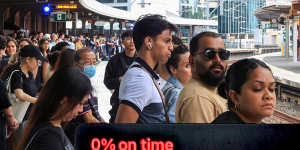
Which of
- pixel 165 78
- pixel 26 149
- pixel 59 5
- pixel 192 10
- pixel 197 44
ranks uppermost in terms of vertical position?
pixel 59 5

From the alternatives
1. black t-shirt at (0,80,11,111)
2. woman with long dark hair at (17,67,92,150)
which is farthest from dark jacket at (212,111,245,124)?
black t-shirt at (0,80,11,111)

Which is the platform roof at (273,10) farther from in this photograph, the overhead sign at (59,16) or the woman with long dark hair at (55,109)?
the overhead sign at (59,16)

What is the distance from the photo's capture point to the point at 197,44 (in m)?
1.12

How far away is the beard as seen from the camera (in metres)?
1.04

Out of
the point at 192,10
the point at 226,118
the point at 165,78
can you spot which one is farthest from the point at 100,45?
the point at 226,118

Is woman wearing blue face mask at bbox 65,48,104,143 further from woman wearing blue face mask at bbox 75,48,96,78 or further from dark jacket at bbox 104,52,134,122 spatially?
dark jacket at bbox 104,52,134,122

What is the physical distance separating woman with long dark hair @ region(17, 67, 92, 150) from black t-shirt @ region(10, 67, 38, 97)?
1.41 meters

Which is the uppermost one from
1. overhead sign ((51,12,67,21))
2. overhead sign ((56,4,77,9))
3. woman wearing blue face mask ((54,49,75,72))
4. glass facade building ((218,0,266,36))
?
overhead sign ((56,4,77,9))

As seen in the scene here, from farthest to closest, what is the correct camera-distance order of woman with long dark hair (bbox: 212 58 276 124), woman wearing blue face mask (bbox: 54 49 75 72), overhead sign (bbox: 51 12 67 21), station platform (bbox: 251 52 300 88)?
1. overhead sign (bbox: 51 12 67 21)
2. station platform (bbox: 251 52 300 88)
3. woman wearing blue face mask (bbox: 54 49 75 72)
4. woman with long dark hair (bbox: 212 58 276 124)

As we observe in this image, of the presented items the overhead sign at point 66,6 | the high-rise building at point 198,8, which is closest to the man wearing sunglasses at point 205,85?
the high-rise building at point 198,8

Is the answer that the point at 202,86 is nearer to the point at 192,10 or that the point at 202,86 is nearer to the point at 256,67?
the point at 256,67

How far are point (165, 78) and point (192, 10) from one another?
34cm

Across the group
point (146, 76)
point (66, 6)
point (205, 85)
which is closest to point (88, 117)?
point (146, 76)

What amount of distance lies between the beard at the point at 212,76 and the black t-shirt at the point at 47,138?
13.6 inches
